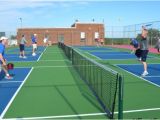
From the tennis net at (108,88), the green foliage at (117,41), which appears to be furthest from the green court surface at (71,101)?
the green foliage at (117,41)

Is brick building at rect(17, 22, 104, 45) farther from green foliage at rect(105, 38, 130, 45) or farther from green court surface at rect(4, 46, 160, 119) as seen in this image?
green court surface at rect(4, 46, 160, 119)

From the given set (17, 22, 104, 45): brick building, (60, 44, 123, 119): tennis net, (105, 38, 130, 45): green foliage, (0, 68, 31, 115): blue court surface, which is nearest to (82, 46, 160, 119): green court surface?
(60, 44, 123, 119): tennis net

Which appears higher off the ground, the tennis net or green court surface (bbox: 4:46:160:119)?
the tennis net

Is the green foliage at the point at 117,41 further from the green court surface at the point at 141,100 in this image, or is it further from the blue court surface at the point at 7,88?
the green court surface at the point at 141,100

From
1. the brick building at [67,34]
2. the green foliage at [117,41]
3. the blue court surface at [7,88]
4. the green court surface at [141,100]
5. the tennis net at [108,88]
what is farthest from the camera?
the brick building at [67,34]

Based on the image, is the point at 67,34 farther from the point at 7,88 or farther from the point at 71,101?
the point at 71,101

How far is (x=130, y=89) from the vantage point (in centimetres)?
1025

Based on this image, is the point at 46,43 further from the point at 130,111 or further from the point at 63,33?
the point at 130,111

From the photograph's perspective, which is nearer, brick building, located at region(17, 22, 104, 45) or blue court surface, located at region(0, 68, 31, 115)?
blue court surface, located at region(0, 68, 31, 115)

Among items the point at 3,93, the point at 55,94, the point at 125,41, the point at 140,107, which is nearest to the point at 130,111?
the point at 140,107

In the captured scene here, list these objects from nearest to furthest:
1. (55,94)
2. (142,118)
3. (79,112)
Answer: (142,118) → (79,112) → (55,94)

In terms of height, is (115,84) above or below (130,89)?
above

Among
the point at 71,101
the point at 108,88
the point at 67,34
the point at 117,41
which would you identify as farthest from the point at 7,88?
the point at 67,34

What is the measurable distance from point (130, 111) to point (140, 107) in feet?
1.60
